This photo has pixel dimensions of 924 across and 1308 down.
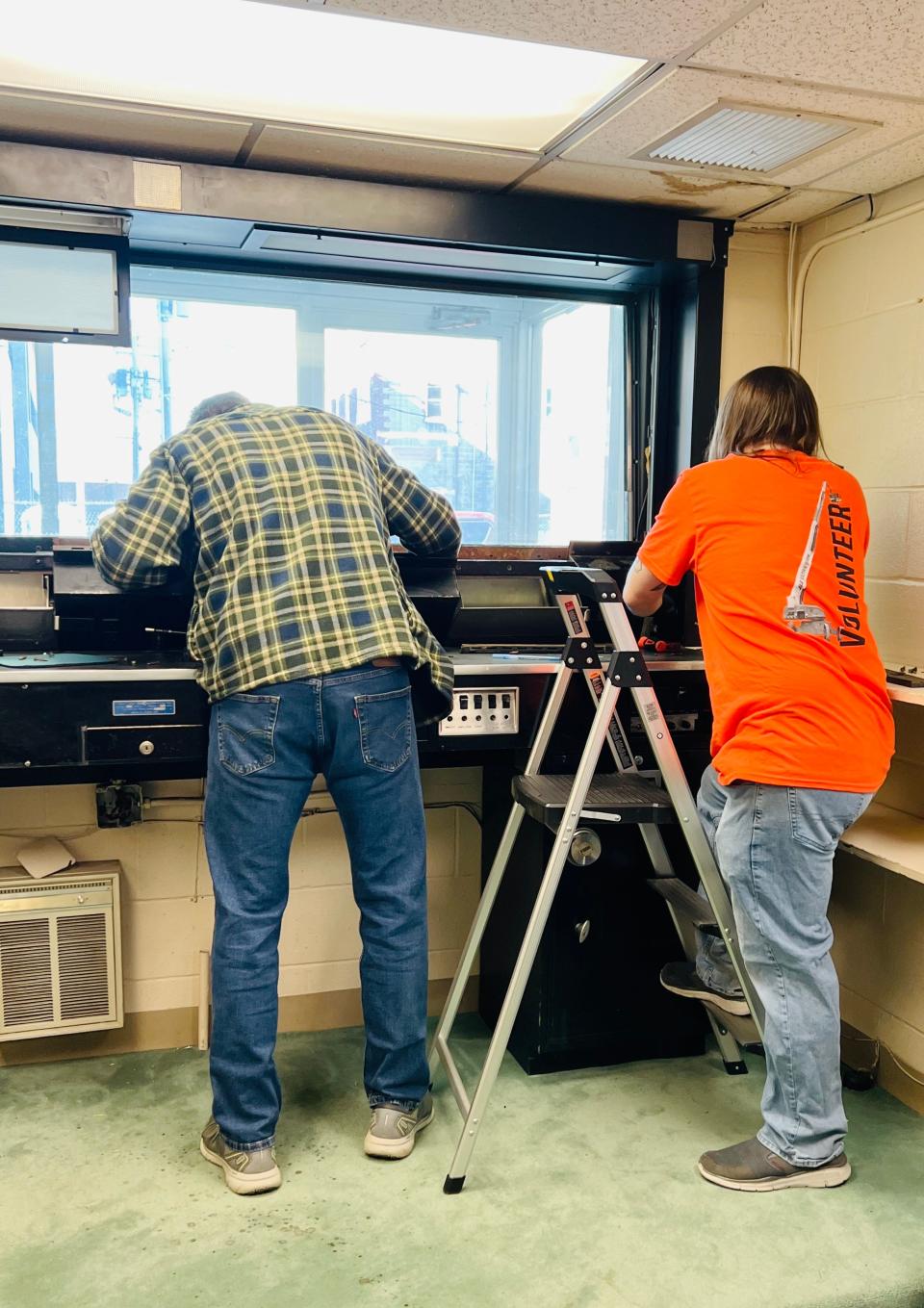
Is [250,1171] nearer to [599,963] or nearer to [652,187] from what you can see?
[599,963]

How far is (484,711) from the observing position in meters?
2.42

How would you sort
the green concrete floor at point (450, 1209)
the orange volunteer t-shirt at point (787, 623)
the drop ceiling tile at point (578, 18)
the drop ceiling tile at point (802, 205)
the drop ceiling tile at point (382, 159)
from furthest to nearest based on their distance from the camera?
the drop ceiling tile at point (802, 205)
the drop ceiling tile at point (382, 159)
the orange volunteer t-shirt at point (787, 623)
the green concrete floor at point (450, 1209)
the drop ceiling tile at point (578, 18)

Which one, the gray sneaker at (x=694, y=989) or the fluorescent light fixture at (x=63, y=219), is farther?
the fluorescent light fixture at (x=63, y=219)

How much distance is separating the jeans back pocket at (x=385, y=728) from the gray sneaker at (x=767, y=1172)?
1012mm

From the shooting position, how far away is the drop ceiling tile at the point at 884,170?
234 cm

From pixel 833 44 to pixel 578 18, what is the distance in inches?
17.5

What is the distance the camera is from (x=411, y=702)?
2.22m

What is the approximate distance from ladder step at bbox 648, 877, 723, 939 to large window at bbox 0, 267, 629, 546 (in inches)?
42.3

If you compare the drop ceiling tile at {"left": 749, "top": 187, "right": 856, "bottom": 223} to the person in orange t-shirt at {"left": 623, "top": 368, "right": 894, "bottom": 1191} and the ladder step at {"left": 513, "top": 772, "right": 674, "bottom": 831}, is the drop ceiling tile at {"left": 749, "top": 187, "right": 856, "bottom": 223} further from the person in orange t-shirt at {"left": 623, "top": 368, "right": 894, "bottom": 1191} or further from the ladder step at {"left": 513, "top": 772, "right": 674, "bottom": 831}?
the ladder step at {"left": 513, "top": 772, "right": 674, "bottom": 831}

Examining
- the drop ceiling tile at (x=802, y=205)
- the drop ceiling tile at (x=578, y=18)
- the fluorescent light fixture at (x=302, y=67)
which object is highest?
the fluorescent light fixture at (x=302, y=67)

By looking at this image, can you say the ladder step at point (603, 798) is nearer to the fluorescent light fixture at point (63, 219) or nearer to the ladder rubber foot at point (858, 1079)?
the ladder rubber foot at point (858, 1079)

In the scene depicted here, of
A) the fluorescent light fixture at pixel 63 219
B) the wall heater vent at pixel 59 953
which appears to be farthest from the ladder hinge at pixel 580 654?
the fluorescent light fixture at pixel 63 219

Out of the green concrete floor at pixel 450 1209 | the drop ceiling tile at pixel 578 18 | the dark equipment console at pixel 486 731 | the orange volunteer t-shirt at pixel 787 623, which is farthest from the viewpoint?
the dark equipment console at pixel 486 731

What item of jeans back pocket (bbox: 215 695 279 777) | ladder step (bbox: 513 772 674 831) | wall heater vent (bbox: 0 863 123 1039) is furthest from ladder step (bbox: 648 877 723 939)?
wall heater vent (bbox: 0 863 123 1039)
